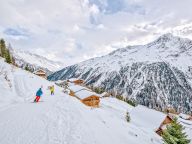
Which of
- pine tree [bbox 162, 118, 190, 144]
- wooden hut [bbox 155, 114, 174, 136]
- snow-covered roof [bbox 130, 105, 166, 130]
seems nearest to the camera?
pine tree [bbox 162, 118, 190, 144]

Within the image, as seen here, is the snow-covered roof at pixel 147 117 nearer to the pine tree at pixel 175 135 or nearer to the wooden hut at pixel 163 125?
the wooden hut at pixel 163 125

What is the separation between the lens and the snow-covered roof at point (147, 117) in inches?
3061

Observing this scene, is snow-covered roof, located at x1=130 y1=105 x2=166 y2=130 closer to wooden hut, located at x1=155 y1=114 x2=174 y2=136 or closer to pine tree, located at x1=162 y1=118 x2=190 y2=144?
wooden hut, located at x1=155 y1=114 x2=174 y2=136

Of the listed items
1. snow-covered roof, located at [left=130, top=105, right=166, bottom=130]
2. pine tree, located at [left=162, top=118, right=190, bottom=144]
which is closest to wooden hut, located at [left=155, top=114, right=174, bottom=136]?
snow-covered roof, located at [left=130, top=105, right=166, bottom=130]

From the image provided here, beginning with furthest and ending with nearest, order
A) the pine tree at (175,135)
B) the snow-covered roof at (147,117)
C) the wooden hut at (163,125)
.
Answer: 1. the snow-covered roof at (147,117)
2. the wooden hut at (163,125)
3. the pine tree at (175,135)

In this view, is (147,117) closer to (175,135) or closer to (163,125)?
(163,125)

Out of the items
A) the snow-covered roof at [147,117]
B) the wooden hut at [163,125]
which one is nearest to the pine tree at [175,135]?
the wooden hut at [163,125]

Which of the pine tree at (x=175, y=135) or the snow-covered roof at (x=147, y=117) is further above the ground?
the pine tree at (x=175, y=135)

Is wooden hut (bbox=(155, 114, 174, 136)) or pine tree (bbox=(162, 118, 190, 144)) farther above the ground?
pine tree (bbox=(162, 118, 190, 144))

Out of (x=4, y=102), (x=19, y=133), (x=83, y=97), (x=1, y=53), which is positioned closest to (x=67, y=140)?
(x=19, y=133)

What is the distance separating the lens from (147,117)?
3356 inches

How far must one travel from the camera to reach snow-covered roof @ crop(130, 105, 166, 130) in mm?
77750

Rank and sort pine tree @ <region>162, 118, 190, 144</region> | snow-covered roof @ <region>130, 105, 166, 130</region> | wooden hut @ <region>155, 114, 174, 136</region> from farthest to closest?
snow-covered roof @ <region>130, 105, 166, 130</region>, wooden hut @ <region>155, 114, 174, 136</region>, pine tree @ <region>162, 118, 190, 144</region>

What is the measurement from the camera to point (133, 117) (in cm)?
9112
